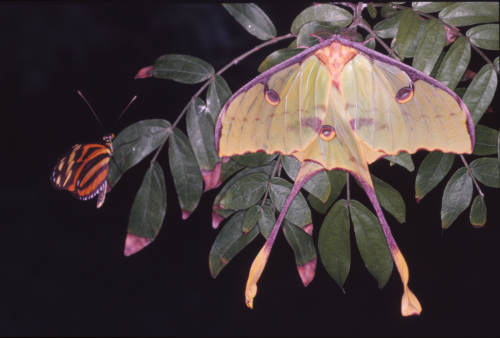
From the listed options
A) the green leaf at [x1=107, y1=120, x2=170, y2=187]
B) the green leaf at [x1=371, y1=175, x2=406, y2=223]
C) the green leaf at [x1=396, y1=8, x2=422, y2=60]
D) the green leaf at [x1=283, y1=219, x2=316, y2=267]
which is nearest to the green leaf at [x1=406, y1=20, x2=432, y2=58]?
the green leaf at [x1=396, y1=8, x2=422, y2=60]

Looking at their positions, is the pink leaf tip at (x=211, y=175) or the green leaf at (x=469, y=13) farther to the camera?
the pink leaf tip at (x=211, y=175)

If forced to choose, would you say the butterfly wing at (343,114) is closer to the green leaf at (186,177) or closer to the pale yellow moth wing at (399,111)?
the pale yellow moth wing at (399,111)

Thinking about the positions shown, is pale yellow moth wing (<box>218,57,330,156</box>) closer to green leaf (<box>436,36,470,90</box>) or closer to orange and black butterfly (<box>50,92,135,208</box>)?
green leaf (<box>436,36,470,90</box>)

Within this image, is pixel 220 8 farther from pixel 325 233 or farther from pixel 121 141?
pixel 325 233

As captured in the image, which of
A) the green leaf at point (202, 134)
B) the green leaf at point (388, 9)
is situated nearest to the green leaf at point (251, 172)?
the green leaf at point (202, 134)

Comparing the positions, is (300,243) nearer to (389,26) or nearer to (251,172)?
(251,172)
